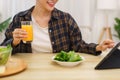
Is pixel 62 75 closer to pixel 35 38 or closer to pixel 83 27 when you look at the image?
pixel 35 38

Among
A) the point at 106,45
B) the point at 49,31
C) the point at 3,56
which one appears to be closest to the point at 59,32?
the point at 49,31

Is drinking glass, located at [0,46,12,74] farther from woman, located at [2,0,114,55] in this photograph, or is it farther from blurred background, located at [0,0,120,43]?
blurred background, located at [0,0,120,43]

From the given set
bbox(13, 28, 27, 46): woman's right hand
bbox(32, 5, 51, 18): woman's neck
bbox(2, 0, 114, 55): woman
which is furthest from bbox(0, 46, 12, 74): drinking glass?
bbox(32, 5, 51, 18): woman's neck

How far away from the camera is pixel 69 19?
2023 mm

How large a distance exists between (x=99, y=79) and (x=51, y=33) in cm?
88

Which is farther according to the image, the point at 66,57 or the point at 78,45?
the point at 78,45

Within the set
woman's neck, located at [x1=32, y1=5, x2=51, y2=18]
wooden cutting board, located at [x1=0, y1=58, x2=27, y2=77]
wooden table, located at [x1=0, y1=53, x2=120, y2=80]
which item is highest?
woman's neck, located at [x1=32, y1=5, x2=51, y2=18]

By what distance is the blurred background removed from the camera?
129 inches

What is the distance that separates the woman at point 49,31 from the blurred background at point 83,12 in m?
1.32

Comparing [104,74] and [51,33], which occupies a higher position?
[51,33]

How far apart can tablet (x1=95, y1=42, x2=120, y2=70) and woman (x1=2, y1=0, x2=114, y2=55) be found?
451 millimetres

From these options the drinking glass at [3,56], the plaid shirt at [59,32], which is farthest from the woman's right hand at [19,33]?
the plaid shirt at [59,32]

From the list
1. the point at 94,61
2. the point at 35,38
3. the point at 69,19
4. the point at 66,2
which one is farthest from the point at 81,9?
the point at 94,61

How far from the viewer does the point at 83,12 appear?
11.1 feet
